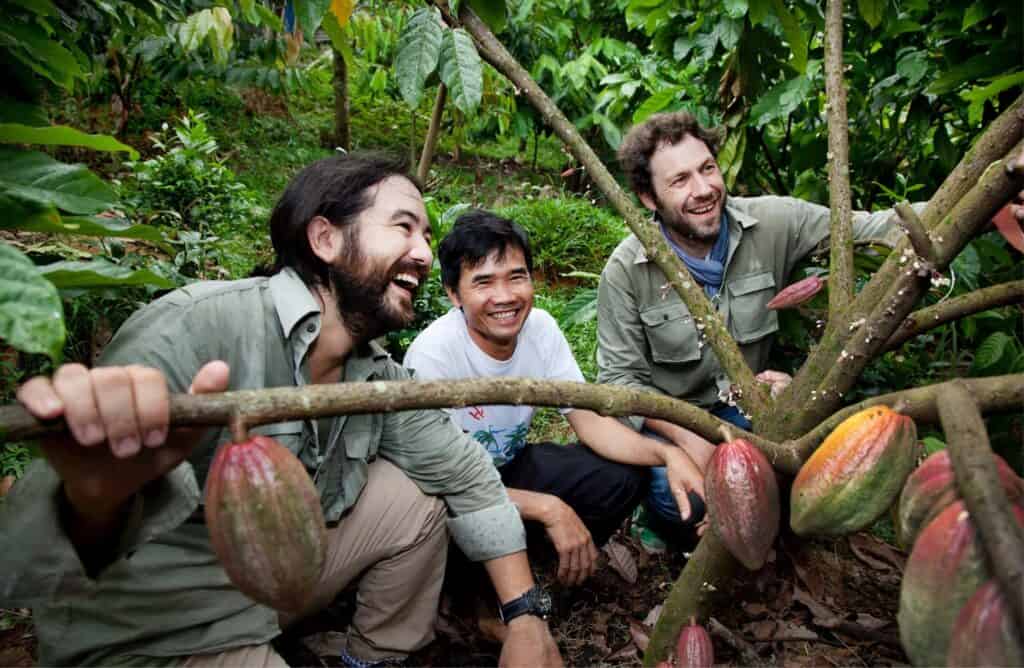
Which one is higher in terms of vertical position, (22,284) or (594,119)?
(594,119)

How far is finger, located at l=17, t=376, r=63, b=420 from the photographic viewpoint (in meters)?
0.72

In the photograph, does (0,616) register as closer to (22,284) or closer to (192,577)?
(192,577)

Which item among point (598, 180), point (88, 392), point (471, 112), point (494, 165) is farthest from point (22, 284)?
point (494, 165)

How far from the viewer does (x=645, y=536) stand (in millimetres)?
2518

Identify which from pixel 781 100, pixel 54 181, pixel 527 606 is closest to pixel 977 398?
pixel 54 181

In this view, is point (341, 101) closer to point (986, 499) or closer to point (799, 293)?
point (799, 293)

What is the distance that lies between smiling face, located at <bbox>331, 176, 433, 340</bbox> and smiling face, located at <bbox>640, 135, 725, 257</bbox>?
3.05ft

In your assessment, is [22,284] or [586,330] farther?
[586,330]

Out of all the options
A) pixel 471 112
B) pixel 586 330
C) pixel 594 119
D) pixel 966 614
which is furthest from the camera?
pixel 594 119

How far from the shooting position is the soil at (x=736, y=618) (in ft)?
5.93

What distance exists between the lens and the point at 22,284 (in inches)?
27.3

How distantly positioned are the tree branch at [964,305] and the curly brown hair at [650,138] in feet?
4.51

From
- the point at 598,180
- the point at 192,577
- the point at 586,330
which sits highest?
the point at 598,180

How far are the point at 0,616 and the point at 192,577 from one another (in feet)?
2.44
